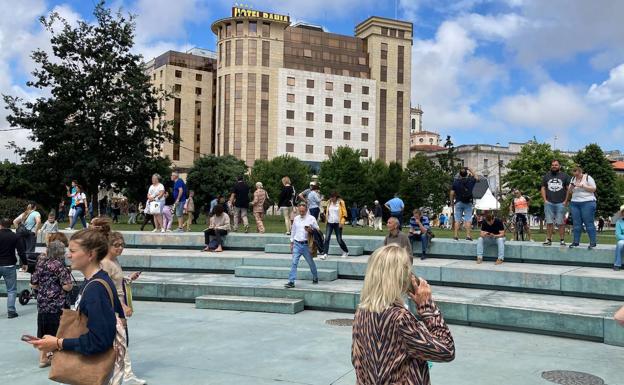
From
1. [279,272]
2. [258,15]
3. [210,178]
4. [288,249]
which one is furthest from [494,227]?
[258,15]

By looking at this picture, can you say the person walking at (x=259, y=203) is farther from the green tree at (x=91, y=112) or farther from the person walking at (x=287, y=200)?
the green tree at (x=91, y=112)

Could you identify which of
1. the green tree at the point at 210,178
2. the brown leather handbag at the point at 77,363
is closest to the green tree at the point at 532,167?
the green tree at the point at 210,178

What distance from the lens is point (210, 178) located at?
5897cm

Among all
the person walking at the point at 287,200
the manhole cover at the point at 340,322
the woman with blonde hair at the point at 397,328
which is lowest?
the manhole cover at the point at 340,322

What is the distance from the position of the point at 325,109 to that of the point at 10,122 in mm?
68218

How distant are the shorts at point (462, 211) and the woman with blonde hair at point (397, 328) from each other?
12.4 m

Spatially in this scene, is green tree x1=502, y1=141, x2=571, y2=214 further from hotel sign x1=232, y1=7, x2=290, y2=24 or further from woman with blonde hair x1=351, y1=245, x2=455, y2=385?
woman with blonde hair x1=351, y1=245, x2=455, y2=385

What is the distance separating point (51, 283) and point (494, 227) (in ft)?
31.7

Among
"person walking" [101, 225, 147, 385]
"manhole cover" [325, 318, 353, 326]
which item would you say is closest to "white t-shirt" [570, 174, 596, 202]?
"manhole cover" [325, 318, 353, 326]

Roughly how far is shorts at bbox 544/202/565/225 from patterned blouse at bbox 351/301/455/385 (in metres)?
11.5

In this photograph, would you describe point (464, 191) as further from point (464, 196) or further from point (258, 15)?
point (258, 15)

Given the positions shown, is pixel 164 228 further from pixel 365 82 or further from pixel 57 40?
pixel 365 82

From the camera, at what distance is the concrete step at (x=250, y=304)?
1084cm

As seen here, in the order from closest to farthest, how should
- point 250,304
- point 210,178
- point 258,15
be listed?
point 250,304 → point 210,178 → point 258,15
